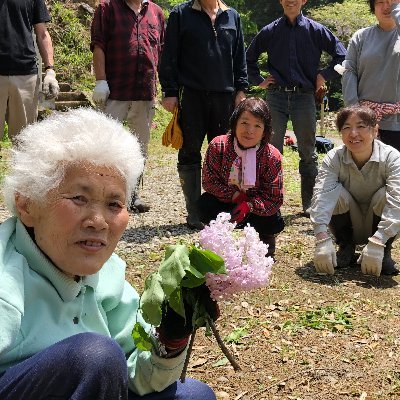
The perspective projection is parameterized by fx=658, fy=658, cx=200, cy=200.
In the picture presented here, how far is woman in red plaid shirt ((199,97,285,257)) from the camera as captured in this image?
14.2 feet

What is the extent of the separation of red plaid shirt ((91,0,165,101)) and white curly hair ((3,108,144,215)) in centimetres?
342

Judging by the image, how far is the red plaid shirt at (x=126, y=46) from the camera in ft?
16.6

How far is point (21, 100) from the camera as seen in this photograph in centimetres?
461

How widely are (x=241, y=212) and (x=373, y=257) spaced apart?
868 mm

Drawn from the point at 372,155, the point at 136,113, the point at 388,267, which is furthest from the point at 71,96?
the point at 388,267

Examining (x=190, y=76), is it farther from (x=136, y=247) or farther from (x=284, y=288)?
(x=284, y=288)

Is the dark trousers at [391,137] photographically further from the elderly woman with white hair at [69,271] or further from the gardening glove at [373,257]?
the elderly woman with white hair at [69,271]

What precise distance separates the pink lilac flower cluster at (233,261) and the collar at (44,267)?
0.36 meters

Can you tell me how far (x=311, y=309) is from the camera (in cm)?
358

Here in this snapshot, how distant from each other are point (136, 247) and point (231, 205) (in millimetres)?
748

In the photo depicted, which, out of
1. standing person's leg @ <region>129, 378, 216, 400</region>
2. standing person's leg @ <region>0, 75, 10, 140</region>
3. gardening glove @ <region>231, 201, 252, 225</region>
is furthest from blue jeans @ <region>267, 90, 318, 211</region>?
standing person's leg @ <region>129, 378, 216, 400</region>

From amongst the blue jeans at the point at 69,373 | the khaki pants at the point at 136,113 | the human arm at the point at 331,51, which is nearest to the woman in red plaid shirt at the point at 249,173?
the khaki pants at the point at 136,113

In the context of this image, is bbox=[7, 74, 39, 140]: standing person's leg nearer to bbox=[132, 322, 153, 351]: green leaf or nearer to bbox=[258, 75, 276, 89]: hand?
bbox=[258, 75, 276, 89]: hand

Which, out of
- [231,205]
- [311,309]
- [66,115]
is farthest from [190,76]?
[66,115]
